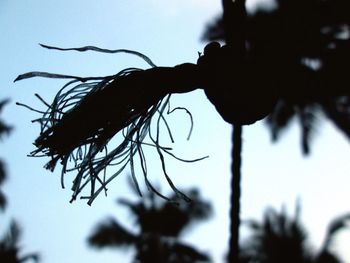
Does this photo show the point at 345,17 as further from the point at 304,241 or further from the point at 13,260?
the point at 13,260

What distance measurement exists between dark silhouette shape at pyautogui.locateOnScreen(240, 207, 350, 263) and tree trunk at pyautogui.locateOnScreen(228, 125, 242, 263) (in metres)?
15.4

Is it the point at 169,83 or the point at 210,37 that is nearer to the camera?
the point at 169,83

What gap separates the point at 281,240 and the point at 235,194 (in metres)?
15.9

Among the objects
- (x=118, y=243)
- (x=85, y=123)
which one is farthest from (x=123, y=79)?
(x=118, y=243)

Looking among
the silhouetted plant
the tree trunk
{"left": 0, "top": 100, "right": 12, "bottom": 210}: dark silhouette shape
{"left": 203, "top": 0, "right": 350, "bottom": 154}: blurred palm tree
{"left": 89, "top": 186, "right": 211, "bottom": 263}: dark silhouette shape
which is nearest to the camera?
the silhouetted plant

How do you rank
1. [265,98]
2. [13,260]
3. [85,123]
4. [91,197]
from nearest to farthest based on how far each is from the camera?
[265,98] → [85,123] → [91,197] → [13,260]

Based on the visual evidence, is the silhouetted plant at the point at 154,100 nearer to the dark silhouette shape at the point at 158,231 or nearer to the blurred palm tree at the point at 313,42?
the blurred palm tree at the point at 313,42

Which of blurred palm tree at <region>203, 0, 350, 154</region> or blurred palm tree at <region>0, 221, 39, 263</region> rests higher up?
blurred palm tree at <region>203, 0, 350, 154</region>

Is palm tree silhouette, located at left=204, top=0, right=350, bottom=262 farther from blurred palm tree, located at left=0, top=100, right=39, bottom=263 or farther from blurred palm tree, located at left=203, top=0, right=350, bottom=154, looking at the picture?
blurred palm tree, located at left=0, top=100, right=39, bottom=263

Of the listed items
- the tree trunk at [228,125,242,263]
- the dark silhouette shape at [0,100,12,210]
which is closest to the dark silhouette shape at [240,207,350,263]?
the dark silhouette shape at [0,100,12,210]

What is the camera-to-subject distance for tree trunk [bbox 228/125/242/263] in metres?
1.89

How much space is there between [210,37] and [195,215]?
264 inches

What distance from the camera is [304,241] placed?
684 inches

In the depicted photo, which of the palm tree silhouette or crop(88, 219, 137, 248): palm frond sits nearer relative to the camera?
the palm tree silhouette
